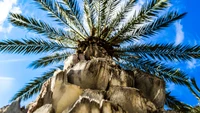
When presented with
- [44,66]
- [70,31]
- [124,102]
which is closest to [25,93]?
[44,66]

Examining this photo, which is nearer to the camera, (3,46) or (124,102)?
(124,102)

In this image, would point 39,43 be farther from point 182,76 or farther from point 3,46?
point 182,76

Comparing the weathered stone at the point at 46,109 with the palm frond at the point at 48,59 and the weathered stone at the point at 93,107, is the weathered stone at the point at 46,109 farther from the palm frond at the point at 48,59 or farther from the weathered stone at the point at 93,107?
the palm frond at the point at 48,59

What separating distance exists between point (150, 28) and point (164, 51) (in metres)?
0.89

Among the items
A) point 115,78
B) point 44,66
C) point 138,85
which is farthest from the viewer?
point 44,66

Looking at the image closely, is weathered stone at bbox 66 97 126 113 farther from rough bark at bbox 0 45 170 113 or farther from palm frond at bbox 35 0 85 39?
palm frond at bbox 35 0 85 39

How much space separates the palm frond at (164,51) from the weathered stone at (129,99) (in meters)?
4.78

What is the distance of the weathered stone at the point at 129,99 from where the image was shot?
19.9 ft

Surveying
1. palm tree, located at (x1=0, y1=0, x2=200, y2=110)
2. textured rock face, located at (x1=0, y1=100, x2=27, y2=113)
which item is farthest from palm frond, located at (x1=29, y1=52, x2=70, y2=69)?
textured rock face, located at (x1=0, y1=100, x2=27, y2=113)

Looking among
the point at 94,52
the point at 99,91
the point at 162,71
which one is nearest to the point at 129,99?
the point at 99,91

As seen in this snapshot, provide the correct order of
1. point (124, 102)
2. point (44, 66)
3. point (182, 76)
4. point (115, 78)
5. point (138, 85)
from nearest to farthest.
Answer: point (124, 102)
point (115, 78)
point (138, 85)
point (182, 76)
point (44, 66)

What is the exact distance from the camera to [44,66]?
39.4 feet

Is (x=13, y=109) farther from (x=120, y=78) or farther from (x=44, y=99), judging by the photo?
(x=120, y=78)

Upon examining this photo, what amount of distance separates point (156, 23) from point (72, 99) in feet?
19.3
